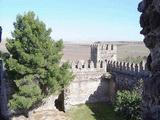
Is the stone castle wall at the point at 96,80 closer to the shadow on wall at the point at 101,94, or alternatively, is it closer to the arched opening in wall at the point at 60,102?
the shadow on wall at the point at 101,94

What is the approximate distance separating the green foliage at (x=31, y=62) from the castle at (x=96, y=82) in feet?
9.83

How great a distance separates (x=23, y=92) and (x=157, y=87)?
78.6ft

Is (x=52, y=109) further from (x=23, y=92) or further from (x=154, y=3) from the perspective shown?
(x=154, y=3)

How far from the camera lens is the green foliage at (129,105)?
29.2 metres

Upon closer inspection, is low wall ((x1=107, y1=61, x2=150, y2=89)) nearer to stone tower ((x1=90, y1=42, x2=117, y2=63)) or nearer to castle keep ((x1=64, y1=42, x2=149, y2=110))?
castle keep ((x1=64, y1=42, x2=149, y2=110))

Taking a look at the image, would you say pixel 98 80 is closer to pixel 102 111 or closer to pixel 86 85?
pixel 86 85

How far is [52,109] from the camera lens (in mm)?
35719

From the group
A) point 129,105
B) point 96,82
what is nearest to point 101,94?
point 96,82

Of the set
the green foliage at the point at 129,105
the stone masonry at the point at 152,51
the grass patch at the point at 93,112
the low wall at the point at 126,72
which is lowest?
the grass patch at the point at 93,112

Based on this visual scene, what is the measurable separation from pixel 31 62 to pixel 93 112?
6858 millimetres

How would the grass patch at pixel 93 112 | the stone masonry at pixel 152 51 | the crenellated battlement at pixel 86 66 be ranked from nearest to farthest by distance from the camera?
1. the stone masonry at pixel 152 51
2. the grass patch at pixel 93 112
3. the crenellated battlement at pixel 86 66

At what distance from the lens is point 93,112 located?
34.8 meters

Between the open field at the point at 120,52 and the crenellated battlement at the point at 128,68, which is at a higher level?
the crenellated battlement at the point at 128,68

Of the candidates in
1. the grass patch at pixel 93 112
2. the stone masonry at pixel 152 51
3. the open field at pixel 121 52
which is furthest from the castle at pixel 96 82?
the open field at pixel 121 52
